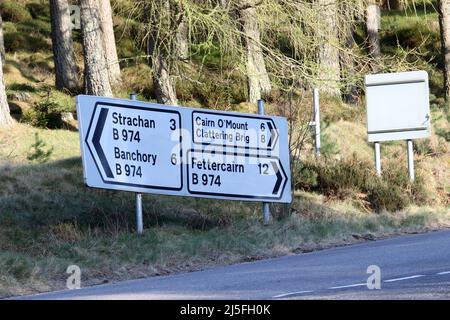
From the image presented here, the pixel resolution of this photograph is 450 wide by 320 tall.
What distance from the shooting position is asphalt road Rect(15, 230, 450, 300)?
33.1 feet

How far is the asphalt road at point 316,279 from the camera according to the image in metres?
10.1

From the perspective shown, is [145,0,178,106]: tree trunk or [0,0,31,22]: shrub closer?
[145,0,178,106]: tree trunk

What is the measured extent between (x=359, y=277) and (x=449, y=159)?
586 inches

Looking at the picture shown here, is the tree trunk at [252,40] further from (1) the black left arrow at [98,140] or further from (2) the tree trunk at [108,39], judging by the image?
(2) the tree trunk at [108,39]

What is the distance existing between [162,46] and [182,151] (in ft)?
17.9

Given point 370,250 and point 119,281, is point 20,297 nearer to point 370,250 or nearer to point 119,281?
point 119,281

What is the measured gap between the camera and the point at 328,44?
836 inches

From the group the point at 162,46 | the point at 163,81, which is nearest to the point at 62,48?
the point at 163,81

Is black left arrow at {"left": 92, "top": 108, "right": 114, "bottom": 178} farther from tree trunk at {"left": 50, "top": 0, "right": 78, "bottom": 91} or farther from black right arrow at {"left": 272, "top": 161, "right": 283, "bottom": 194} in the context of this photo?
tree trunk at {"left": 50, "top": 0, "right": 78, "bottom": 91}

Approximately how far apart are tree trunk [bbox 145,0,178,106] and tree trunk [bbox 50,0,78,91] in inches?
311

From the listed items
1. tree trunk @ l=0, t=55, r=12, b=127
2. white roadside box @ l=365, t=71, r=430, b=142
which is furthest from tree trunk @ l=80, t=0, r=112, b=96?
white roadside box @ l=365, t=71, r=430, b=142

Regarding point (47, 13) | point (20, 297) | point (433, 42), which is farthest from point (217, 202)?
point (47, 13)

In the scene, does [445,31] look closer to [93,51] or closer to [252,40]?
[93,51]
